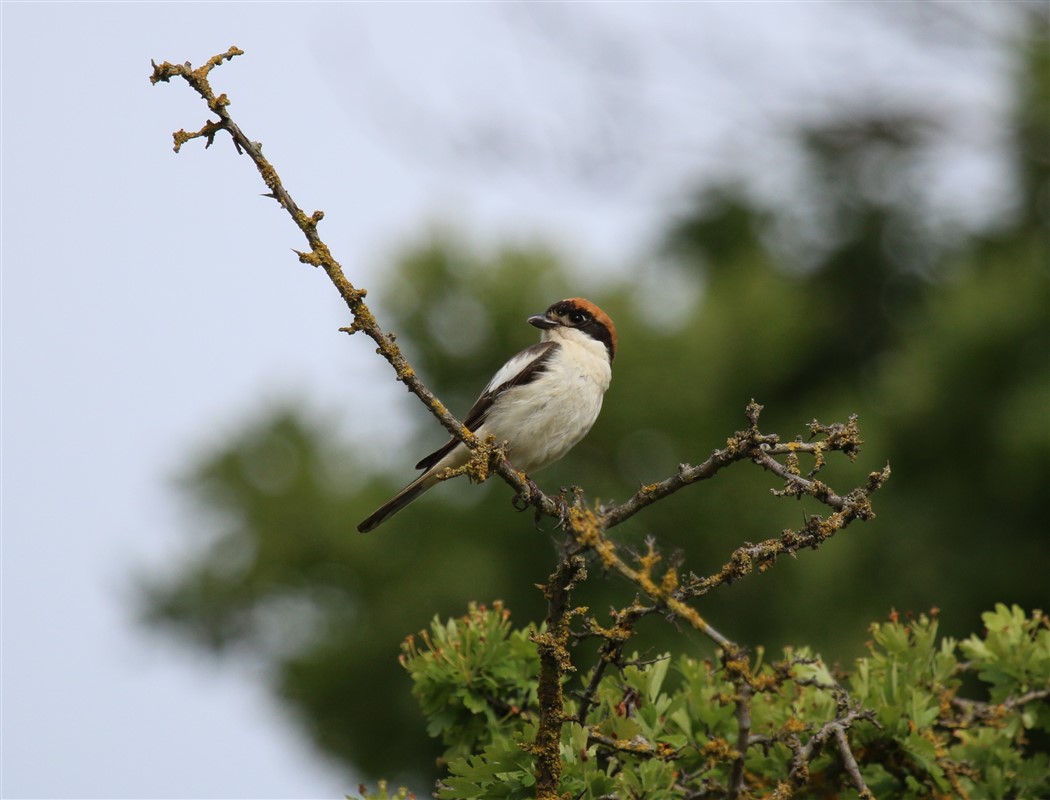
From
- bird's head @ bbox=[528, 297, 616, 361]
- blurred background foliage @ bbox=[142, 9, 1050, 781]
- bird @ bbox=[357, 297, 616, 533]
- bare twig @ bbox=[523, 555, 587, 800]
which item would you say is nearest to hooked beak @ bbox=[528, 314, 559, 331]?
bird's head @ bbox=[528, 297, 616, 361]

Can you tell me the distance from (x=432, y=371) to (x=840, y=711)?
6.58 metres

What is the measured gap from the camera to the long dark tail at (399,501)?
5180 millimetres

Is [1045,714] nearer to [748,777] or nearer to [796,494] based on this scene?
[748,777]

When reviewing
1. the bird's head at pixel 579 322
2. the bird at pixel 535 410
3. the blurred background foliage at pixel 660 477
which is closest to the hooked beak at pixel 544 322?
the bird's head at pixel 579 322

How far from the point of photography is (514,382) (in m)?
5.52

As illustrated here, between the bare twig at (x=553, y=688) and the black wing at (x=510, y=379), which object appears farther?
the black wing at (x=510, y=379)

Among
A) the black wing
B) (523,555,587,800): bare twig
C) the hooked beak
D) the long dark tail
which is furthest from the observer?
the hooked beak

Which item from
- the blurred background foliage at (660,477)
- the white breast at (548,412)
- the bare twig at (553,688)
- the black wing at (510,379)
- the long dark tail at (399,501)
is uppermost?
the blurred background foliage at (660,477)

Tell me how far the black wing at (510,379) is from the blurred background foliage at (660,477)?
12.1ft

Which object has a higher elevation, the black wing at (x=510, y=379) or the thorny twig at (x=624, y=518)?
the black wing at (x=510, y=379)

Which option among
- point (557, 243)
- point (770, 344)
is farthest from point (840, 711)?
point (770, 344)

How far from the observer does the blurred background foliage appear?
982 centimetres

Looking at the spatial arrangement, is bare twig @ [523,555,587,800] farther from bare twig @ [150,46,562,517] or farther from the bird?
the bird

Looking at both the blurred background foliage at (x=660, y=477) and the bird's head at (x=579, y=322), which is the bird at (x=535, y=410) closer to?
the bird's head at (x=579, y=322)
